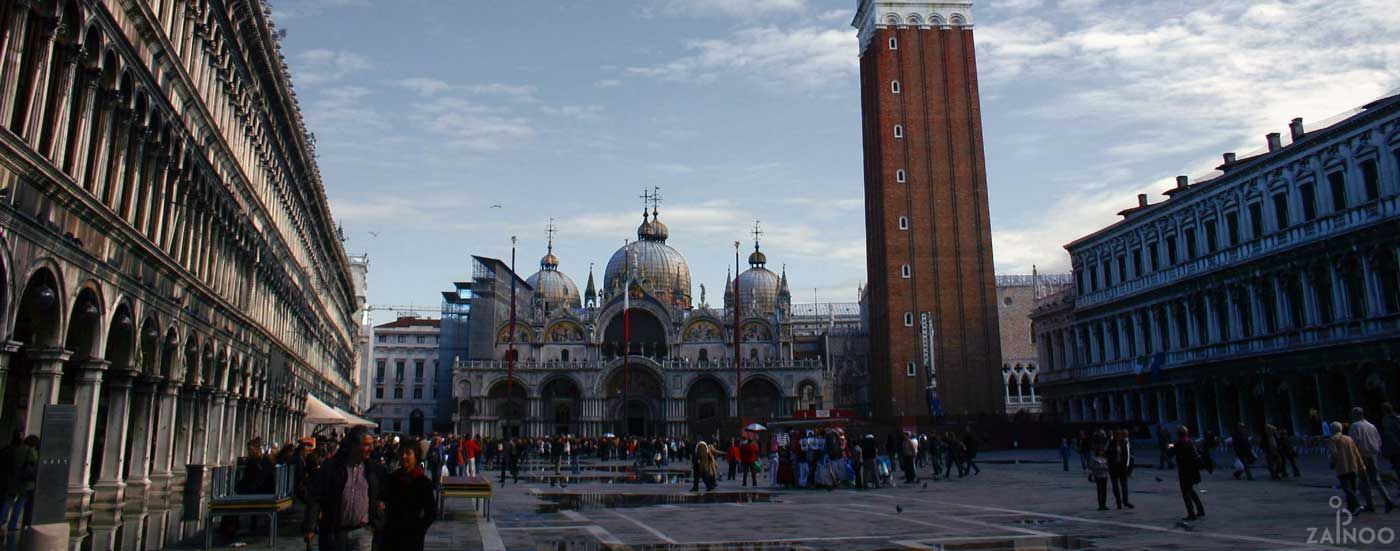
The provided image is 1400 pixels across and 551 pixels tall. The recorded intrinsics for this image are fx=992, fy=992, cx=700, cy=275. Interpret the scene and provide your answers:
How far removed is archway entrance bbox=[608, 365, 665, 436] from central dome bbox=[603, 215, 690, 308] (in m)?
12.2

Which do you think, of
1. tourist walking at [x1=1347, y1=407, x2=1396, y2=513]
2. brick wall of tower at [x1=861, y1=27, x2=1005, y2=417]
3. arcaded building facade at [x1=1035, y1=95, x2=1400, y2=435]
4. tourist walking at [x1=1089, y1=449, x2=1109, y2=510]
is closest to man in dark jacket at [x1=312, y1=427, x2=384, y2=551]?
tourist walking at [x1=1089, y1=449, x2=1109, y2=510]

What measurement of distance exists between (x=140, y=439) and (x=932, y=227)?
43333 mm

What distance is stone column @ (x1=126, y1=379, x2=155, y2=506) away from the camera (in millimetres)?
16625

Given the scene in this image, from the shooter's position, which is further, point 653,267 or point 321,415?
point 653,267

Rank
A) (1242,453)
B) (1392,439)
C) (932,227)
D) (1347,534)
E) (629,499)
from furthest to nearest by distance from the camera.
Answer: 1. (932,227)
2. (1242,453)
3. (629,499)
4. (1392,439)
5. (1347,534)

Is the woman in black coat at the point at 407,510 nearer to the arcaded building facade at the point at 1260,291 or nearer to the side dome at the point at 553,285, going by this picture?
the arcaded building facade at the point at 1260,291

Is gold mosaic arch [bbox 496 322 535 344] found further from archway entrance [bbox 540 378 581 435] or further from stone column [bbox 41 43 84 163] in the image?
stone column [bbox 41 43 84 163]

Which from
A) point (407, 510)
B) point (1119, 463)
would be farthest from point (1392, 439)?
point (407, 510)

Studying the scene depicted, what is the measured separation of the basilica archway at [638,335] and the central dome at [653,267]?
22.7ft

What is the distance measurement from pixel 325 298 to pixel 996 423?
103ft

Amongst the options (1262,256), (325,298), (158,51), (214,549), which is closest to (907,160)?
(1262,256)

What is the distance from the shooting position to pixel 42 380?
12.2 metres

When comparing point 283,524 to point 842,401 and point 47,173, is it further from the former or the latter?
point 842,401

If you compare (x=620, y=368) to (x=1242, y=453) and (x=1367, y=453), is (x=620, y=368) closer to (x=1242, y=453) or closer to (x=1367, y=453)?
(x=1242, y=453)
